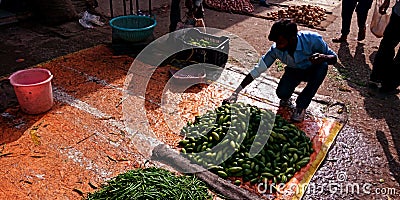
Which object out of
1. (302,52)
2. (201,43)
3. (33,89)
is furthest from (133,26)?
(302,52)

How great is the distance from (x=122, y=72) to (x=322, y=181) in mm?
3078

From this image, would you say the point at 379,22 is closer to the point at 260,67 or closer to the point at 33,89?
the point at 260,67

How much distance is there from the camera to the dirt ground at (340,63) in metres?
3.46

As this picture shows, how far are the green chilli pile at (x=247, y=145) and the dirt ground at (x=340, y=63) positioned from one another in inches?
14.5

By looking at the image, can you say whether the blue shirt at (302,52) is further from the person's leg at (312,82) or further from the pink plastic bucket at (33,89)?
the pink plastic bucket at (33,89)

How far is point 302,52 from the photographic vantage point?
12.1 feet

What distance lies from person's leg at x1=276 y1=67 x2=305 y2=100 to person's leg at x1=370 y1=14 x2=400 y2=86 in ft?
4.88

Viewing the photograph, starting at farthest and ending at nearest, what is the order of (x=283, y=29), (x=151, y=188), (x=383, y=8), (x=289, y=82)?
(x=383, y=8), (x=289, y=82), (x=283, y=29), (x=151, y=188)

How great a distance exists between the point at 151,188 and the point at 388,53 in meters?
3.88

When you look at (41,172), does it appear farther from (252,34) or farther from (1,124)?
(252,34)

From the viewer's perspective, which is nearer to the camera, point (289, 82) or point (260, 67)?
point (260, 67)

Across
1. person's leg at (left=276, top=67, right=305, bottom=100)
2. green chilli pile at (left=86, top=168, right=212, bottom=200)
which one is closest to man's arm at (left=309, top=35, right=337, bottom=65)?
person's leg at (left=276, top=67, right=305, bottom=100)

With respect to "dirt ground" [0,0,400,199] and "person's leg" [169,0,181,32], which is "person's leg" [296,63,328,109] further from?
"person's leg" [169,0,181,32]

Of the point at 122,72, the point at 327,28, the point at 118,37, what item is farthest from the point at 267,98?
the point at 327,28
